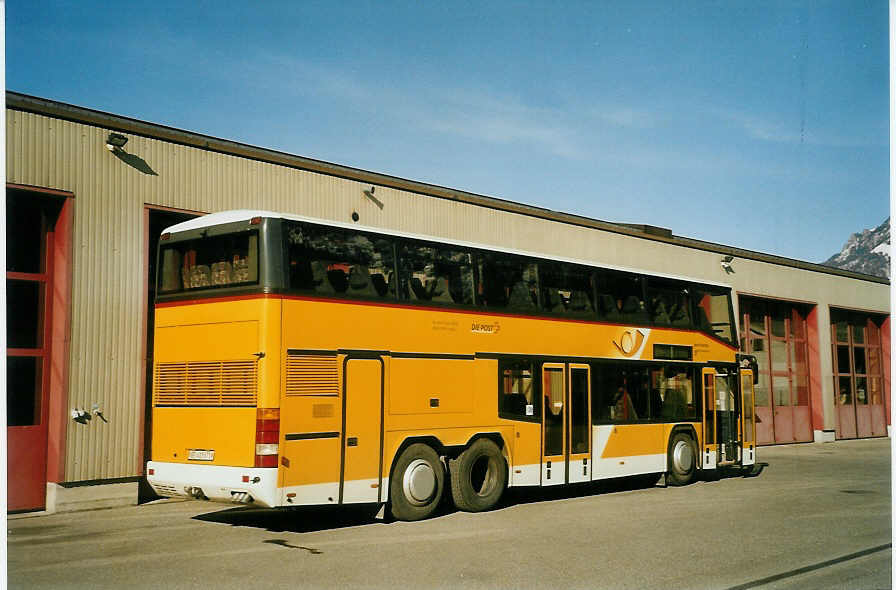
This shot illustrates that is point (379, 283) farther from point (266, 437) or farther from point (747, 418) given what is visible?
point (747, 418)

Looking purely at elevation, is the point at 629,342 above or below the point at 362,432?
above

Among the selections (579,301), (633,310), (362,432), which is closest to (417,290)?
(362,432)

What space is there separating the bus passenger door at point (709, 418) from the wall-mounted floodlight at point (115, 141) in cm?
1101

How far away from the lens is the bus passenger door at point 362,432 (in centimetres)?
1148

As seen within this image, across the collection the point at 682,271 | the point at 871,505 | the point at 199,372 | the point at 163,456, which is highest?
the point at 682,271

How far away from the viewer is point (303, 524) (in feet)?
40.3

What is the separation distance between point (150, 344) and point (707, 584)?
32.5ft

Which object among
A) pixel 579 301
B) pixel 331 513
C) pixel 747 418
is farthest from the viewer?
pixel 747 418

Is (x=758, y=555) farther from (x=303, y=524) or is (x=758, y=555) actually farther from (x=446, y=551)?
(x=303, y=524)

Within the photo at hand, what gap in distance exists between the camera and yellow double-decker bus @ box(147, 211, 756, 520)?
10.9 m

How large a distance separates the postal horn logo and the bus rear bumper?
7294 mm

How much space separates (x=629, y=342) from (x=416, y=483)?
547 cm

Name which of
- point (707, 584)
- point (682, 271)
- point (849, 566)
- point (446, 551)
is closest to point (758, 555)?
point (849, 566)

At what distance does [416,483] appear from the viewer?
40.5 feet
